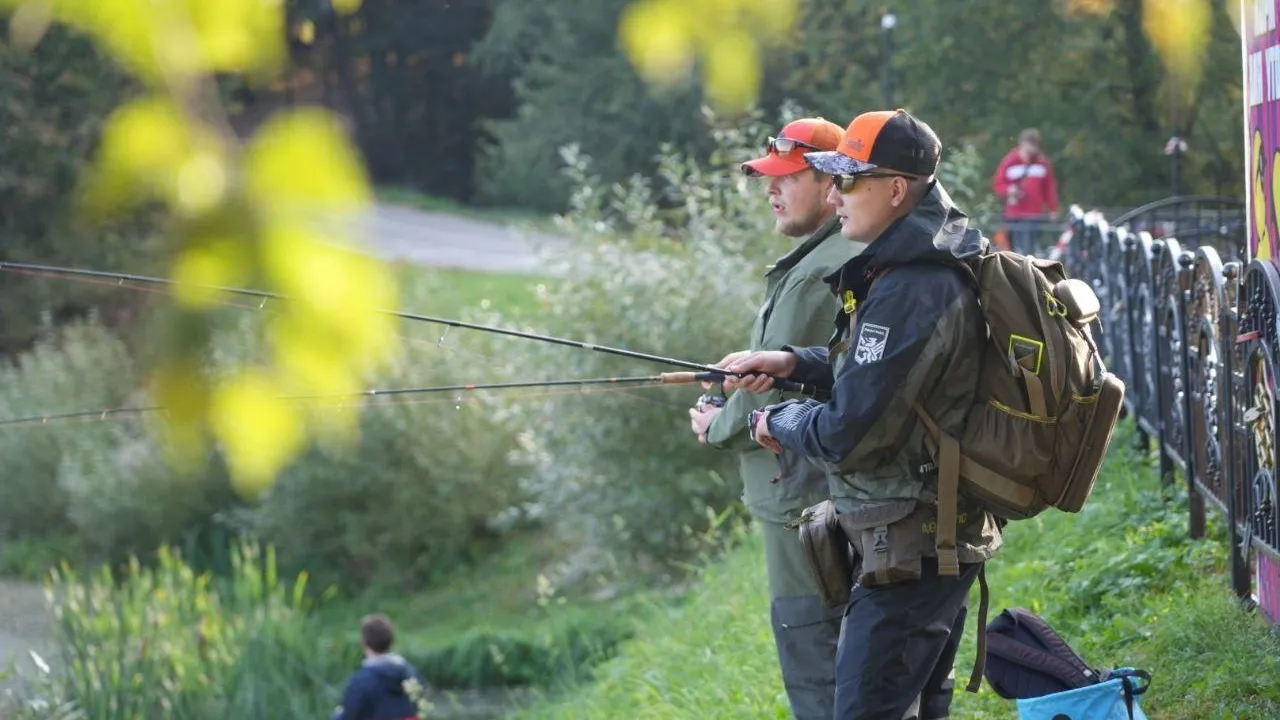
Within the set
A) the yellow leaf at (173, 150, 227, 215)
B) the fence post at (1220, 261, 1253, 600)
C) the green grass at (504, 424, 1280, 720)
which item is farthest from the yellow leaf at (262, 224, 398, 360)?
the fence post at (1220, 261, 1253, 600)

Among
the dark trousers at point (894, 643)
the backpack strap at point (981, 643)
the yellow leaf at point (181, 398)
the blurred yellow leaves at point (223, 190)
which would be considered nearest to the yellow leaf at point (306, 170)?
the blurred yellow leaves at point (223, 190)

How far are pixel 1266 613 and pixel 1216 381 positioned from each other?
0.89 meters

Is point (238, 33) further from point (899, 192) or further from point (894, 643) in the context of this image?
point (894, 643)

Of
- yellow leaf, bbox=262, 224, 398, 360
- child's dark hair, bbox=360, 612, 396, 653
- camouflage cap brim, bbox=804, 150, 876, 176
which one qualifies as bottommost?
child's dark hair, bbox=360, 612, 396, 653

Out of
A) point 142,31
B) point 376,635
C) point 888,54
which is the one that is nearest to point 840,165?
point 142,31

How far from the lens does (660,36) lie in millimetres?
3670

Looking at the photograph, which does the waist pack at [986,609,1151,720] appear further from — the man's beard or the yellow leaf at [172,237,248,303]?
the yellow leaf at [172,237,248,303]

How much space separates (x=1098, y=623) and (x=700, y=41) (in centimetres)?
315

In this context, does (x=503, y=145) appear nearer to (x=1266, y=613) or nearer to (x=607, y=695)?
(x=607, y=695)

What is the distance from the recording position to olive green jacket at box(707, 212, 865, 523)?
14.5 ft

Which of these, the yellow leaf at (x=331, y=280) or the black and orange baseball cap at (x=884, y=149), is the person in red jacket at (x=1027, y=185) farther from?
the yellow leaf at (x=331, y=280)

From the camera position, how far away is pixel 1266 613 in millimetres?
5305

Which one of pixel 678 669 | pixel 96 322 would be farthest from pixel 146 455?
pixel 678 669

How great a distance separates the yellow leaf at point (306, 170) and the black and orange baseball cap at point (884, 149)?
1.72 m
